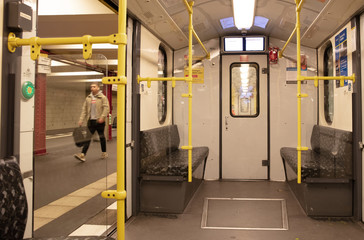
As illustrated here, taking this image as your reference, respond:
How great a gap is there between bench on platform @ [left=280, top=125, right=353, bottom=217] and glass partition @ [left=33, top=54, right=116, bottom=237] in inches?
90.8

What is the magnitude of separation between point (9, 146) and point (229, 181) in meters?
4.59

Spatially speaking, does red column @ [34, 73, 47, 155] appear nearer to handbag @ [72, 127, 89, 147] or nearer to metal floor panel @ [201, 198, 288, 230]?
metal floor panel @ [201, 198, 288, 230]

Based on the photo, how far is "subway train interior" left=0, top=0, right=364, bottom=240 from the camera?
6.79 feet

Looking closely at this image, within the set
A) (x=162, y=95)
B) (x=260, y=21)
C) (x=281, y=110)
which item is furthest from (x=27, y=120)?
(x=281, y=110)

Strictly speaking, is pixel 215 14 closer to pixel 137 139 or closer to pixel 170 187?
pixel 137 139

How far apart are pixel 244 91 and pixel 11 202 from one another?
5.03 metres

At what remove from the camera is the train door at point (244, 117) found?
6.10 m

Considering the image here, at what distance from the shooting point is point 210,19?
197 inches

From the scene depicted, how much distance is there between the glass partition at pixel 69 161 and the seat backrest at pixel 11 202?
51cm

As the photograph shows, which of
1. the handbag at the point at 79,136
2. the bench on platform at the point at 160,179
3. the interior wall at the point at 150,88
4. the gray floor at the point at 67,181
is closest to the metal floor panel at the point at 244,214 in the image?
the bench on platform at the point at 160,179

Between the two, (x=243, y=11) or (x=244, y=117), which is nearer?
(x=243, y=11)

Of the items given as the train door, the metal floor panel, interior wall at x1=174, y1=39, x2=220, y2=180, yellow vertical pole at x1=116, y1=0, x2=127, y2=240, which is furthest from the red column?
the train door

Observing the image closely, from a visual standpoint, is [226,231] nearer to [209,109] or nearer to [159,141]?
[159,141]

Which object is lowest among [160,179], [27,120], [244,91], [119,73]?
[160,179]
